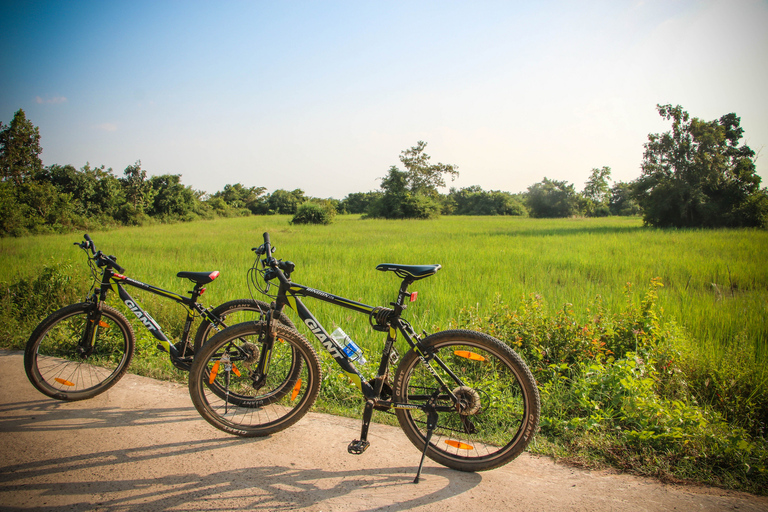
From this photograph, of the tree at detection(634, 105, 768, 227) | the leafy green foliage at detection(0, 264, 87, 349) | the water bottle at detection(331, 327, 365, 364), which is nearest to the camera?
the water bottle at detection(331, 327, 365, 364)

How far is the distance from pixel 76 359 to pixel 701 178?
68.1ft

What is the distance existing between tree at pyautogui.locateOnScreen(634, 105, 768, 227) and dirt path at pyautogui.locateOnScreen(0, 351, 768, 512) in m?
14.8

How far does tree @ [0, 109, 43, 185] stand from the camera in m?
7.33

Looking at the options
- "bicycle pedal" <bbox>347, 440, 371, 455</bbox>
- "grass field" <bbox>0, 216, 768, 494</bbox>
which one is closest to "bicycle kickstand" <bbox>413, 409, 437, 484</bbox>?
"bicycle pedal" <bbox>347, 440, 371, 455</bbox>

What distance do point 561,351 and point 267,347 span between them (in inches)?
102

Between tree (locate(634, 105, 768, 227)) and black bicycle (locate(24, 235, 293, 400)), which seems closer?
black bicycle (locate(24, 235, 293, 400))

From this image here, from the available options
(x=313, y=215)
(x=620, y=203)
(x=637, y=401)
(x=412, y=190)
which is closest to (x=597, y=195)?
(x=620, y=203)

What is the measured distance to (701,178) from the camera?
1562 centimetres

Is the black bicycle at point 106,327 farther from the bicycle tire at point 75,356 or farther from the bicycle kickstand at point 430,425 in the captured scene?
the bicycle kickstand at point 430,425

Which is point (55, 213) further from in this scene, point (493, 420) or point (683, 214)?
point (683, 214)

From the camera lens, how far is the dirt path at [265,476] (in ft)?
5.94

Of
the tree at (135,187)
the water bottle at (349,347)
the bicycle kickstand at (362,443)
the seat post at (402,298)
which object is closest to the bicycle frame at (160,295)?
the water bottle at (349,347)

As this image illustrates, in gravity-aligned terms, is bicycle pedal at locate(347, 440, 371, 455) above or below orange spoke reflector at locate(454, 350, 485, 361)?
below

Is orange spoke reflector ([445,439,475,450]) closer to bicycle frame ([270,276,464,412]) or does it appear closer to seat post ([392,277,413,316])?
bicycle frame ([270,276,464,412])
